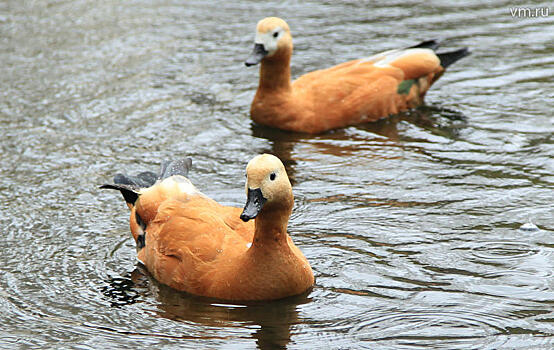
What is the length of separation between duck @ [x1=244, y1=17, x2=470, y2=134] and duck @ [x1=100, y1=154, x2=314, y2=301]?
2.74 m

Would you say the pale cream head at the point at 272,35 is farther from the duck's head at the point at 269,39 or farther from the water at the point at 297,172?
the water at the point at 297,172

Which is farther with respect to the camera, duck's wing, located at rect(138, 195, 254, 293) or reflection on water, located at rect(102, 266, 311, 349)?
duck's wing, located at rect(138, 195, 254, 293)

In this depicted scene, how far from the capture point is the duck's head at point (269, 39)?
9.39 m

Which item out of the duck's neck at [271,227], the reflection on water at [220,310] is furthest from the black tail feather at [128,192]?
the duck's neck at [271,227]

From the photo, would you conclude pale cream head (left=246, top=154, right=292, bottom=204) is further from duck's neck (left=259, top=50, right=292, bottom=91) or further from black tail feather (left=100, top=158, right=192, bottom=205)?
duck's neck (left=259, top=50, right=292, bottom=91)

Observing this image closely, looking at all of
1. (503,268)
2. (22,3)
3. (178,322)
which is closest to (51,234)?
(178,322)

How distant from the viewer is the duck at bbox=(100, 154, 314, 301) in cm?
585

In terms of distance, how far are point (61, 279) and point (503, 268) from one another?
3045 millimetres

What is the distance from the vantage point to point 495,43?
38.5 feet

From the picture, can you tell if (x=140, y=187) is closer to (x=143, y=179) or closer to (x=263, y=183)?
(x=143, y=179)

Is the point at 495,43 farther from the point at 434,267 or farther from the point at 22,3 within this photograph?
the point at 22,3

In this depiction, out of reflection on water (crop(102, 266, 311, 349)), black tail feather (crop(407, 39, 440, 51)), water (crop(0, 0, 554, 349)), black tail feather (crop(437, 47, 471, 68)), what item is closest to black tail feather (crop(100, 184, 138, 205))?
water (crop(0, 0, 554, 349))

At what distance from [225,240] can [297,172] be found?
226 cm

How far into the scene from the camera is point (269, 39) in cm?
941
